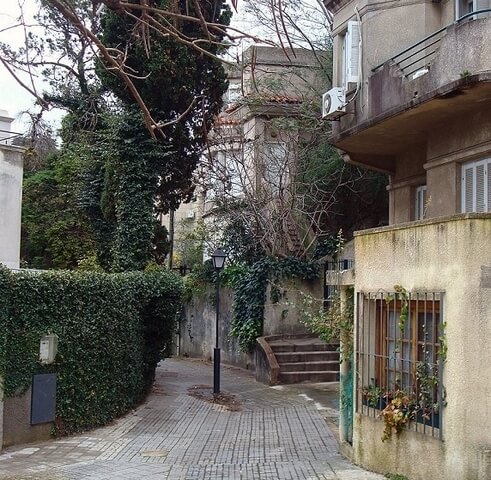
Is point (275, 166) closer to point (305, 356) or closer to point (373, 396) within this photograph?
point (305, 356)

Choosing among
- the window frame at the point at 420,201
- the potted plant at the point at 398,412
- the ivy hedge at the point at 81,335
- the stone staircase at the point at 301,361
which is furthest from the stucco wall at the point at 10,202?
the potted plant at the point at 398,412

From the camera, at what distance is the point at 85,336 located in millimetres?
13078

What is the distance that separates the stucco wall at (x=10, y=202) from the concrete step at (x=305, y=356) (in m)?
8.60

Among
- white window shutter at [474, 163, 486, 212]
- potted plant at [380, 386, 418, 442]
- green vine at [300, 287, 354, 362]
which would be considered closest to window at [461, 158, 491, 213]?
white window shutter at [474, 163, 486, 212]

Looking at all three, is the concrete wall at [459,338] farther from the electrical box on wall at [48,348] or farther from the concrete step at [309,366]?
the concrete step at [309,366]

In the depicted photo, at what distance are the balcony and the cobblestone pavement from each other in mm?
5553

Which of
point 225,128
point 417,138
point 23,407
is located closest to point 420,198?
point 417,138

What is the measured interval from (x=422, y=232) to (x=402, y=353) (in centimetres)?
162

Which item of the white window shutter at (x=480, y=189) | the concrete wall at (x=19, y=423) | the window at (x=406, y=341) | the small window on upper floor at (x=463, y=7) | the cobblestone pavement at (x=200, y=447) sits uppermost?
the small window on upper floor at (x=463, y=7)

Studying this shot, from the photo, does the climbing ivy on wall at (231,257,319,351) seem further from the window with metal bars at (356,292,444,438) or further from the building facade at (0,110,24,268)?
the window with metal bars at (356,292,444,438)

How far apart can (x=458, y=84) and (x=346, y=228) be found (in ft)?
42.7

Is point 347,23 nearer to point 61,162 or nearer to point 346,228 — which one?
point 346,228

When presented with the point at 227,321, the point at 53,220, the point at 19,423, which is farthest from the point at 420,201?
the point at 53,220

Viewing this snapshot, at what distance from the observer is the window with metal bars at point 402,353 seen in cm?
841
